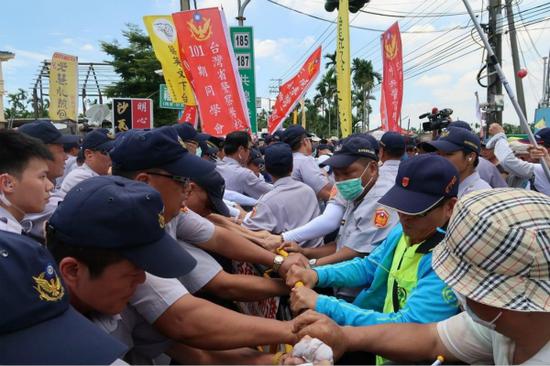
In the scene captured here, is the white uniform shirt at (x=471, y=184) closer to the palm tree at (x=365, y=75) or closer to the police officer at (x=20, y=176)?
the police officer at (x=20, y=176)

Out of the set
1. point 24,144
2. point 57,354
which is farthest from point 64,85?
point 57,354

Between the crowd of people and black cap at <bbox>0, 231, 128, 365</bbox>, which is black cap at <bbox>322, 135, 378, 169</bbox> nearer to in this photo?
the crowd of people

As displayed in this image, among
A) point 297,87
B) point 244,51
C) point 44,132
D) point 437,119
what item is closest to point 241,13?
point 297,87

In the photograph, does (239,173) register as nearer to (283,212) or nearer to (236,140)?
(236,140)

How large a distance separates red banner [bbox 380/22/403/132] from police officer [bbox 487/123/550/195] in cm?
208

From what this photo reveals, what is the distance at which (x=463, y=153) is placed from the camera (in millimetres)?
3760

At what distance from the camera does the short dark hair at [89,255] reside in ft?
4.47

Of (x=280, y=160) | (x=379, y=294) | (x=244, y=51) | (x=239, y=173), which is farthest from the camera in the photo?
(x=244, y=51)

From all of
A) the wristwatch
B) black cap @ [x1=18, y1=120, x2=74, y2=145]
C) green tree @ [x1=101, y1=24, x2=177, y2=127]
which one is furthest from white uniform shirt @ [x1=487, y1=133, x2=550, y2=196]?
green tree @ [x1=101, y1=24, x2=177, y2=127]

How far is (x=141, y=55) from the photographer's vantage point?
28.2 meters

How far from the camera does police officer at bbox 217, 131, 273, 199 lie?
19.1 ft

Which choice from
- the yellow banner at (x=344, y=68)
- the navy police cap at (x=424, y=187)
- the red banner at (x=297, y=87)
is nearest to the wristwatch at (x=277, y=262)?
the navy police cap at (x=424, y=187)

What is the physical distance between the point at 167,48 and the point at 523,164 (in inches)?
237

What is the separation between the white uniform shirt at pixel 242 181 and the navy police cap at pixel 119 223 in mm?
4299
